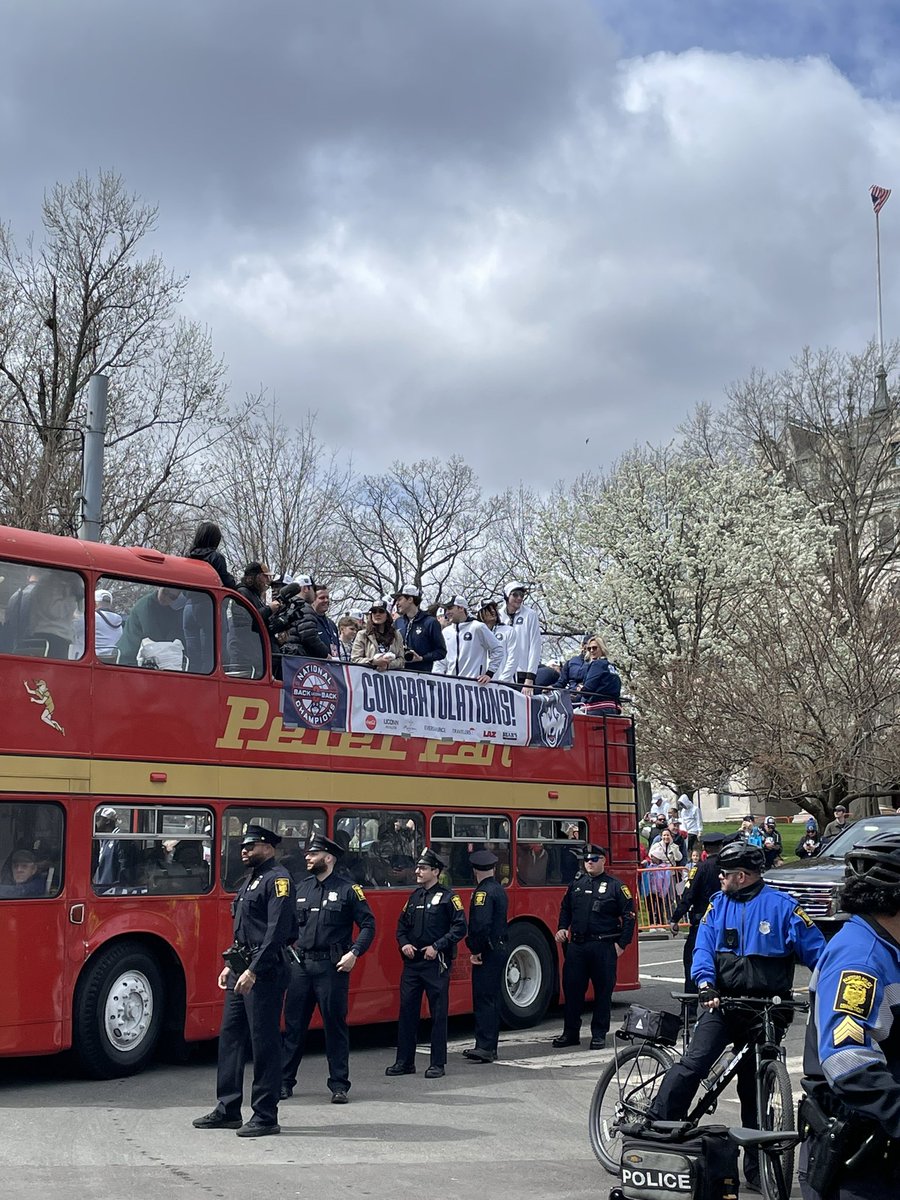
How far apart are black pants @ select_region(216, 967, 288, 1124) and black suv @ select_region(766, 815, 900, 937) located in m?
8.47

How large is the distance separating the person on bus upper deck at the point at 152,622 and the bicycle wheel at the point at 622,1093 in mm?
5533

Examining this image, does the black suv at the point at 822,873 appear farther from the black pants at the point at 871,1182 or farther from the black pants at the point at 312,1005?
the black pants at the point at 871,1182

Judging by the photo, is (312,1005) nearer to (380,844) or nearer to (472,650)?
(380,844)

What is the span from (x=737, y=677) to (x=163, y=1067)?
24773mm

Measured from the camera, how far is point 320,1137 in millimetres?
9273

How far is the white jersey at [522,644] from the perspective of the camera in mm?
16859

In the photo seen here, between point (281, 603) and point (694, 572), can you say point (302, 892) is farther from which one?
point (694, 572)

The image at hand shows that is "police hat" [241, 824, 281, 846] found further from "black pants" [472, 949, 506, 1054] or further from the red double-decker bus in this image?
"black pants" [472, 949, 506, 1054]

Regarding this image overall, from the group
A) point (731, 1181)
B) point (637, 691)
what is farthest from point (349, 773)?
point (637, 691)

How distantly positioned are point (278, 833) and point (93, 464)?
5359 mm

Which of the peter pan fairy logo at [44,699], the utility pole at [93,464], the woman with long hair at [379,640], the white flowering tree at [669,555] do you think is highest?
the white flowering tree at [669,555]

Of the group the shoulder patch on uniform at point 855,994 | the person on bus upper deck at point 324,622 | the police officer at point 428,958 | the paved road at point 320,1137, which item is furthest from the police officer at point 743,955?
the person on bus upper deck at point 324,622

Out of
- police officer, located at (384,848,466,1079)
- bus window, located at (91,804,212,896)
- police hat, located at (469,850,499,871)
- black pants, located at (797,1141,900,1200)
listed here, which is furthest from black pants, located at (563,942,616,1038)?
black pants, located at (797,1141,900,1200)

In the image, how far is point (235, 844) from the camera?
12.7 meters
